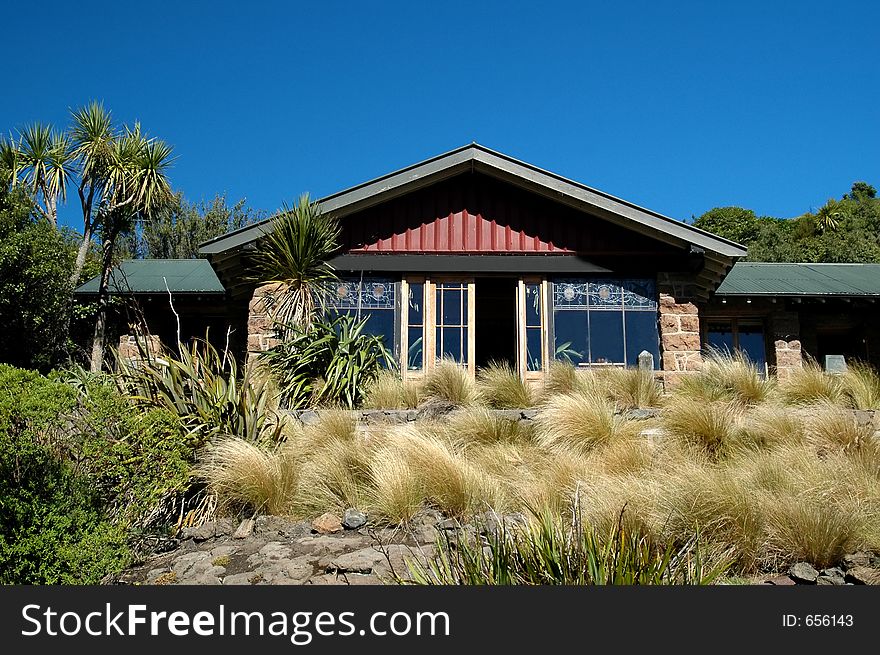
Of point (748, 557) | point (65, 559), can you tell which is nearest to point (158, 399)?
point (65, 559)

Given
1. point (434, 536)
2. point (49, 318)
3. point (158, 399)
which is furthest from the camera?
point (49, 318)

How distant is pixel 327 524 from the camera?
6375mm

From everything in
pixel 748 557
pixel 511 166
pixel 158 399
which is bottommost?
pixel 748 557

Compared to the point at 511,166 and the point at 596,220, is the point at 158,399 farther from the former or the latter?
the point at 596,220

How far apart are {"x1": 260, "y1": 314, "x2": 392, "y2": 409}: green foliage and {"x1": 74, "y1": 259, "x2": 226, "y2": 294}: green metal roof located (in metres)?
4.26

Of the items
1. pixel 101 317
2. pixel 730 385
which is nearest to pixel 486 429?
pixel 730 385

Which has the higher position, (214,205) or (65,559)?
(214,205)

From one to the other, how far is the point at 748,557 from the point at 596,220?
8.39 m

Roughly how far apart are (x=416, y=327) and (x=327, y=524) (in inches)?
258

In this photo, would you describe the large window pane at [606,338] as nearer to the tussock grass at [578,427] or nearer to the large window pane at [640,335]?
the large window pane at [640,335]

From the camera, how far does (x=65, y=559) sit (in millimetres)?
5176

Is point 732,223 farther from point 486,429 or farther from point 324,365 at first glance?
point 486,429

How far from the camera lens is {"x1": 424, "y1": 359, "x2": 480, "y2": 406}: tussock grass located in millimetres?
10103

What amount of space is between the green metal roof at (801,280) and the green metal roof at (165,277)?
987cm
